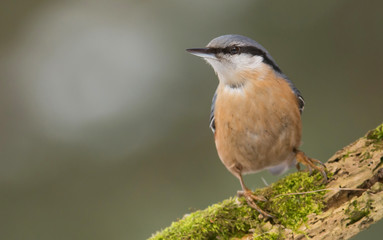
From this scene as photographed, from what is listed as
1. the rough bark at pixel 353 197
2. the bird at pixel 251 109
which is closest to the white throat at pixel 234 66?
the bird at pixel 251 109

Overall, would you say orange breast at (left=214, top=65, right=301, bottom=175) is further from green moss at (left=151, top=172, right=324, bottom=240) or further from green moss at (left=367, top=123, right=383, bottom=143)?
green moss at (left=367, top=123, right=383, bottom=143)

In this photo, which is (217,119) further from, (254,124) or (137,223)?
(137,223)

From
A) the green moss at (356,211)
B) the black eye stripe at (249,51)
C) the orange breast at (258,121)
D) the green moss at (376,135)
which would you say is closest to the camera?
the green moss at (356,211)

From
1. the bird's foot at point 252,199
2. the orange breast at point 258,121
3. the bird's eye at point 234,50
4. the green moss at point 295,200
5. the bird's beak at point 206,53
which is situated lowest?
the green moss at point 295,200

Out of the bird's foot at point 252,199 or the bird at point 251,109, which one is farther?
the bird at point 251,109

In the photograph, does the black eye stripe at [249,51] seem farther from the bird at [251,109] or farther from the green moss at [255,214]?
the green moss at [255,214]

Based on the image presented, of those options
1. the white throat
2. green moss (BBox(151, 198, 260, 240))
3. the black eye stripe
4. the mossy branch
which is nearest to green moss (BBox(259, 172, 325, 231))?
the mossy branch

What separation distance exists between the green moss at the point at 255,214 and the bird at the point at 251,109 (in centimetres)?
42

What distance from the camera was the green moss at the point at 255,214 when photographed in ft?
8.30

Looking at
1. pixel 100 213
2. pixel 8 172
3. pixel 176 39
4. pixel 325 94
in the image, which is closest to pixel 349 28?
pixel 325 94

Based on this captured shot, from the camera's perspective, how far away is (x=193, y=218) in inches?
110

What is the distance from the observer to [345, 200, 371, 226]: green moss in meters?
2.40

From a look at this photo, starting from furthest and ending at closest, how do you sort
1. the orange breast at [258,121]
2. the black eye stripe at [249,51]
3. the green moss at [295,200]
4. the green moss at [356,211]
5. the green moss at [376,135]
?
the black eye stripe at [249,51], the orange breast at [258,121], the green moss at [376,135], the green moss at [295,200], the green moss at [356,211]

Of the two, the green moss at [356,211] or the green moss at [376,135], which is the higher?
the green moss at [376,135]
